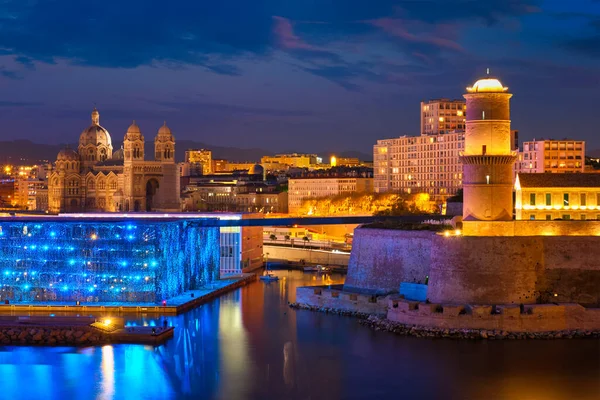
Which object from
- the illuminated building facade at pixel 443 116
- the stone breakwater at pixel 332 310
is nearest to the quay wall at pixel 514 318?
the stone breakwater at pixel 332 310

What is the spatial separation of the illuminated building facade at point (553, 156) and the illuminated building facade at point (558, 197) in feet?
132

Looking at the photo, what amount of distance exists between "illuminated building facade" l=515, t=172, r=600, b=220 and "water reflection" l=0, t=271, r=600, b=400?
32.3 feet

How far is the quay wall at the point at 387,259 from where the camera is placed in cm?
4788

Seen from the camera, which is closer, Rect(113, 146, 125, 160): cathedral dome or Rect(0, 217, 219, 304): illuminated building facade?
Rect(0, 217, 219, 304): illuminated building facade

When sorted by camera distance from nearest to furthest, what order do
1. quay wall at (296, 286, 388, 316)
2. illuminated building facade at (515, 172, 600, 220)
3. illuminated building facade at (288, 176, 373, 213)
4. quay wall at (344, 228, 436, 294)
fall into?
quay wall at (296, 286, 388, 316) < quay wall at (344, 228, 436, 294) < illuminated building facade at (515, 172, 600, 220) < illuminated building facade at (288, 176, 373, 213)

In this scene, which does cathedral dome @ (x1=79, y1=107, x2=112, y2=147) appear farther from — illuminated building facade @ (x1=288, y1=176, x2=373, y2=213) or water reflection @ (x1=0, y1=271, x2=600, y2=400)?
water reflection @ (x1=0, y1=271, x2=600, y2=400)

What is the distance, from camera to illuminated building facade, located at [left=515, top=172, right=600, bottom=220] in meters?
48.7

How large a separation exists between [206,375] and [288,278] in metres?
29.2

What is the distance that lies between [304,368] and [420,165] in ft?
236

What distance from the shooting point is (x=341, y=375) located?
119 ft

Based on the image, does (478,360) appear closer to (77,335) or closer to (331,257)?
(77,335)

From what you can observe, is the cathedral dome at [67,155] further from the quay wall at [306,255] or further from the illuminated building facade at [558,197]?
the illuminated building facade at [558,197]

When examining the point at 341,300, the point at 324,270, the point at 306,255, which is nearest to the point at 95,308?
the point at 341,300

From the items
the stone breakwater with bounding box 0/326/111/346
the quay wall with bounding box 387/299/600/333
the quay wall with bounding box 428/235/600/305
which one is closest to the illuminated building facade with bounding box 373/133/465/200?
the quay wall with bounding box 428/235/600/305
